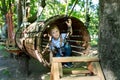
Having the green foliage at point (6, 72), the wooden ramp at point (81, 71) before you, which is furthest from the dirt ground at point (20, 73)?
the wooden ramp at point (81, 71)

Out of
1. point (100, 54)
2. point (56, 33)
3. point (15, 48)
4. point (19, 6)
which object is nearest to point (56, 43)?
point (56, 33)

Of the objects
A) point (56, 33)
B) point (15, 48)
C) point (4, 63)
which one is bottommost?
point (4, 63)

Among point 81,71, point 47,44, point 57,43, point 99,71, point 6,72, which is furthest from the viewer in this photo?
point 6,72

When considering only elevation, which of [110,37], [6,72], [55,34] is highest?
[110,37]

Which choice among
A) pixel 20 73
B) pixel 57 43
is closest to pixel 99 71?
pixel 57 43

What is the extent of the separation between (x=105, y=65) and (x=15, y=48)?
675 cm

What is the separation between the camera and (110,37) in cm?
319

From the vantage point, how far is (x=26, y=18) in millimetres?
10438

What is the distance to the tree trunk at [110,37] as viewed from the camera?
3139mm

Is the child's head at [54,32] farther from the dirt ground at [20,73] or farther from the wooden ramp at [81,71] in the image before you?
the wooden ramp at [81,71]

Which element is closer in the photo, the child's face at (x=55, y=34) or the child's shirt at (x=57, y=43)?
the child's shirt at (x=57, y=43)

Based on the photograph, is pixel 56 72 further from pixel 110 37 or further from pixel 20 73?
pixel 20 73

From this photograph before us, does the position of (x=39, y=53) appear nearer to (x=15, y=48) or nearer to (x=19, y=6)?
(x=15, y=48)

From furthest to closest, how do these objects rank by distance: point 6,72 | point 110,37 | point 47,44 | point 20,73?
point 6,72
point 20,73
point 47,44
point 110,37
